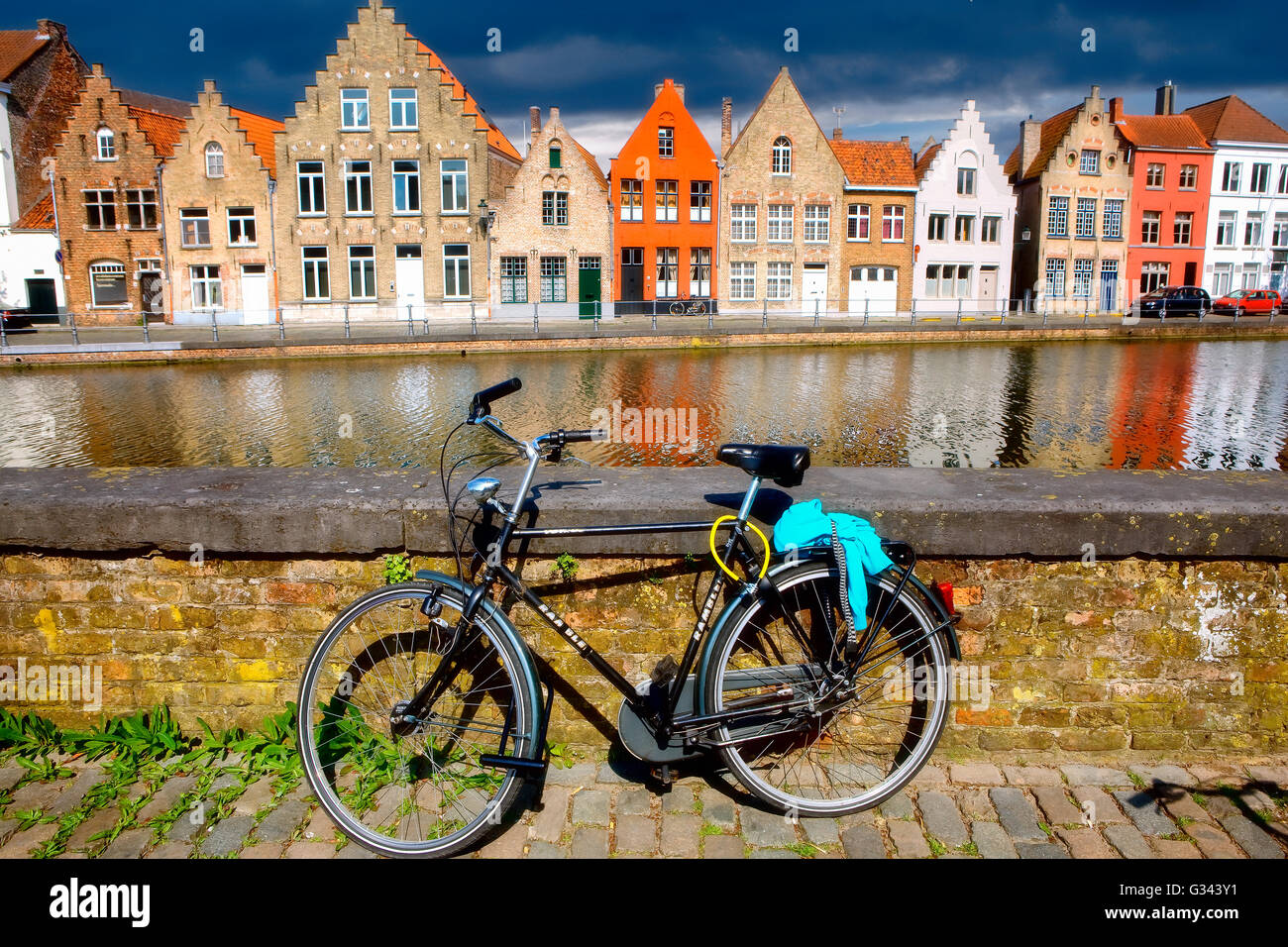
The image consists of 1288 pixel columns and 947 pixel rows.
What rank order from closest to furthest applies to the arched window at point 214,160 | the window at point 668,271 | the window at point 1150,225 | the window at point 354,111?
the window at point 354,111 < the arched window at point 214,160 < the window at point 668,271 < the window at point 1150,225

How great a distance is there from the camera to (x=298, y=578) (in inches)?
138

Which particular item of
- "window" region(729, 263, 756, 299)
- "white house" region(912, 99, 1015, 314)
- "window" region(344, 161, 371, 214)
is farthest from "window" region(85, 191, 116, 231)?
"white house" region(912, 99, 1015, 314)

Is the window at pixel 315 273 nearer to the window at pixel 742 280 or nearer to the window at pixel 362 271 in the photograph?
the window at pixel 362 271

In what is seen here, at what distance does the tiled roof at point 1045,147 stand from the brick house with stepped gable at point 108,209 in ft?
141

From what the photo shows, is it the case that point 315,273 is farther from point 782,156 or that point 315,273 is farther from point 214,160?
point 782,156

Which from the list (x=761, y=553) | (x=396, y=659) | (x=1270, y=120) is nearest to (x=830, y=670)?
(x=761, y=553)

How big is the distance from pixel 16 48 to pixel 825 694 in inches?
2147

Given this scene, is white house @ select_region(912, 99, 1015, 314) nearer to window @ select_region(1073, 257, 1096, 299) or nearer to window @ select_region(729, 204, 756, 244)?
window @ select_region(1073, 257, 1096, 299)

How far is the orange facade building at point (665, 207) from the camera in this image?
136 feet

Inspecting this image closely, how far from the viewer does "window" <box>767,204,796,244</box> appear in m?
42.8

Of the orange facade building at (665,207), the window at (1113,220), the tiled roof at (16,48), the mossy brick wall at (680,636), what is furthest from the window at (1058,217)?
the tiled roof at (16,48)

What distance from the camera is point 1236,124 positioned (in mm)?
49469
